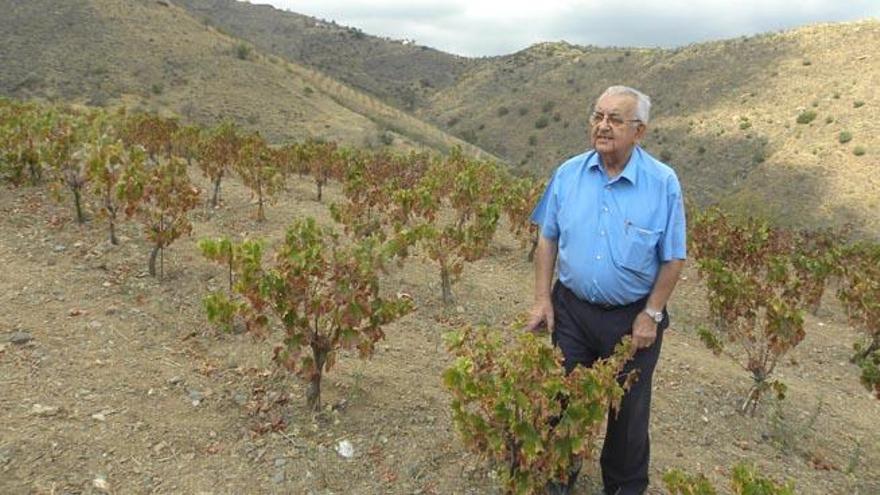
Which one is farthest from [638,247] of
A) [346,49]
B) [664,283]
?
[346,49]

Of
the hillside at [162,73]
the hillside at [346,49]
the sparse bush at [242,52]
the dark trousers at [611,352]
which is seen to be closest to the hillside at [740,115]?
the hillside at [346,49]

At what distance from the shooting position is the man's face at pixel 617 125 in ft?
9.54

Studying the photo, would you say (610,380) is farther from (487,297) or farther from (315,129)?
(315,129)

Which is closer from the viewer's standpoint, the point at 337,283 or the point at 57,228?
the point at 337,283

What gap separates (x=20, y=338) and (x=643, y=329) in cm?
400

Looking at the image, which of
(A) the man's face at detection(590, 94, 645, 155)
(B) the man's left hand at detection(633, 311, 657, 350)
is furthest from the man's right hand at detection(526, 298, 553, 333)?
(A) the man's face at detection(590, 94, 645, 155)

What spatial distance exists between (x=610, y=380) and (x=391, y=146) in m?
29.7

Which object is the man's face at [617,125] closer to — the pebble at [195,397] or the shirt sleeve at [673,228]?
the shirt sleeve at [673,228]

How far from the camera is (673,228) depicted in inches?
116

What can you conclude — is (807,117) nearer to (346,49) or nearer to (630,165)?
(630,165)

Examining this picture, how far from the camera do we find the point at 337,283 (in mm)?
3834

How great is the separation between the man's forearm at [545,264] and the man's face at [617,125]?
0.56 m

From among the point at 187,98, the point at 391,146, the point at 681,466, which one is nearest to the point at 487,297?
the point at 681,466

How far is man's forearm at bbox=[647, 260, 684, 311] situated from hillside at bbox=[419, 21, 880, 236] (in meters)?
28.3
